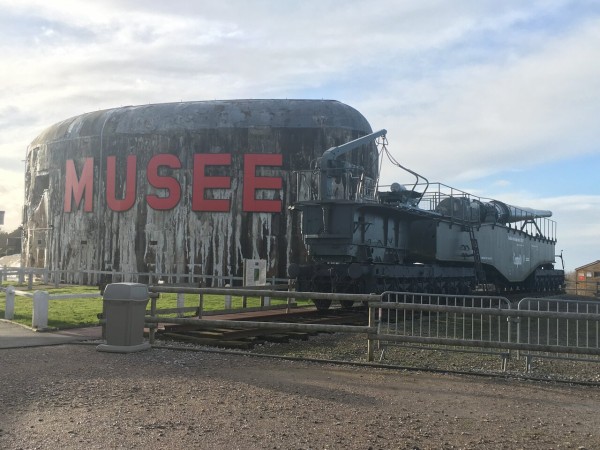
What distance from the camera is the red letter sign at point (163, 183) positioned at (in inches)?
1223

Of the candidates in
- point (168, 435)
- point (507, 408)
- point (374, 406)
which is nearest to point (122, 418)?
point (168, 435)

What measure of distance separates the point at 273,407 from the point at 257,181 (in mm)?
23836

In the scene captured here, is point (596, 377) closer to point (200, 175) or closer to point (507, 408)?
point (507, 408)

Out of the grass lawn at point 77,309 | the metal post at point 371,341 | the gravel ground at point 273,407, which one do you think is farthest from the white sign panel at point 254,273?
the gravel ground at point 273,407

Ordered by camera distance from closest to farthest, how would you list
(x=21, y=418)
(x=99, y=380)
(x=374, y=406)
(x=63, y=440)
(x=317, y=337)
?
(x=63, y=440)
(x=21, y=418)
(x=374, y=406)
(x=99, y=380)
(x=317, y=337)

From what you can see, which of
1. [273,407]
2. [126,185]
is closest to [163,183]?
[126,185]

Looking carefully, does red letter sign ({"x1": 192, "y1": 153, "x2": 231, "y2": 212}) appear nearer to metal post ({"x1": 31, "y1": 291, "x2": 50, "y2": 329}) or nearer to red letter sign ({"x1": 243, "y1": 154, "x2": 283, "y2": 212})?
red letter sign ({"x1": 243, "y1": 154, "x2": 283, "y2": 212})

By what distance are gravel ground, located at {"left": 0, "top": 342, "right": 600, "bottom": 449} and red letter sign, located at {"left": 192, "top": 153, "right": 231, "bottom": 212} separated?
21124 mm

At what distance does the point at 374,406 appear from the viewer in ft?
21.7

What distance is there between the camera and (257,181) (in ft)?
98.2

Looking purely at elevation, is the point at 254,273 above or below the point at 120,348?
A: above

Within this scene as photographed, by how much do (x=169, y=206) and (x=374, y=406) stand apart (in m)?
25.7

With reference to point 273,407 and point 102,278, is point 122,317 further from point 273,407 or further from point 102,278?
point 102,278

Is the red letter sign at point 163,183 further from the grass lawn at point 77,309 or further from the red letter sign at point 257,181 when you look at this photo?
the grass lawn at point 77,309
